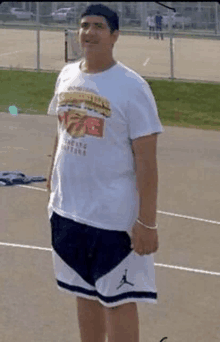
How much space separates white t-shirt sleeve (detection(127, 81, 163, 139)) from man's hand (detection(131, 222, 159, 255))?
1.56 feet

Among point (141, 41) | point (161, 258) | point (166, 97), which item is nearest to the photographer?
point (161, 258)

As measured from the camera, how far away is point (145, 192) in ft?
12.2

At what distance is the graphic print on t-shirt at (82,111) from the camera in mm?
3701

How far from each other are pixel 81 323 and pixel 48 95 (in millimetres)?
16437

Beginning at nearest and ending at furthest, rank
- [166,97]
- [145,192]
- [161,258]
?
[145,192] < [161,258] < [166,97]

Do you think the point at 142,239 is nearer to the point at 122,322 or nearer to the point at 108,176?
the point at 108,176

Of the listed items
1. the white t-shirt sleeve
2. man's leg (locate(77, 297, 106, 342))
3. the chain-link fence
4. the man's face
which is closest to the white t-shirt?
the white t-shirt sleeve

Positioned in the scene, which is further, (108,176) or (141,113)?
(108,176)

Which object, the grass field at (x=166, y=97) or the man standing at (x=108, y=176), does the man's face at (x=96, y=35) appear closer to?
the man standing at (x=108, y=176)

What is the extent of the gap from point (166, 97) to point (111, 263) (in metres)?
16.3

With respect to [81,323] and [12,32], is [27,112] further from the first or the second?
[12,32]

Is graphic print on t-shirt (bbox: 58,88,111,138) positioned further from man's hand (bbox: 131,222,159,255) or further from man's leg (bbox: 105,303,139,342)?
man's leg (bbox: 105,303,139,342)

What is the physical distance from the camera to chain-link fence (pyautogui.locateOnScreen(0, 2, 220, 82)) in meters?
26.3

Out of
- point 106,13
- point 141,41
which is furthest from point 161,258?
point 141,41
